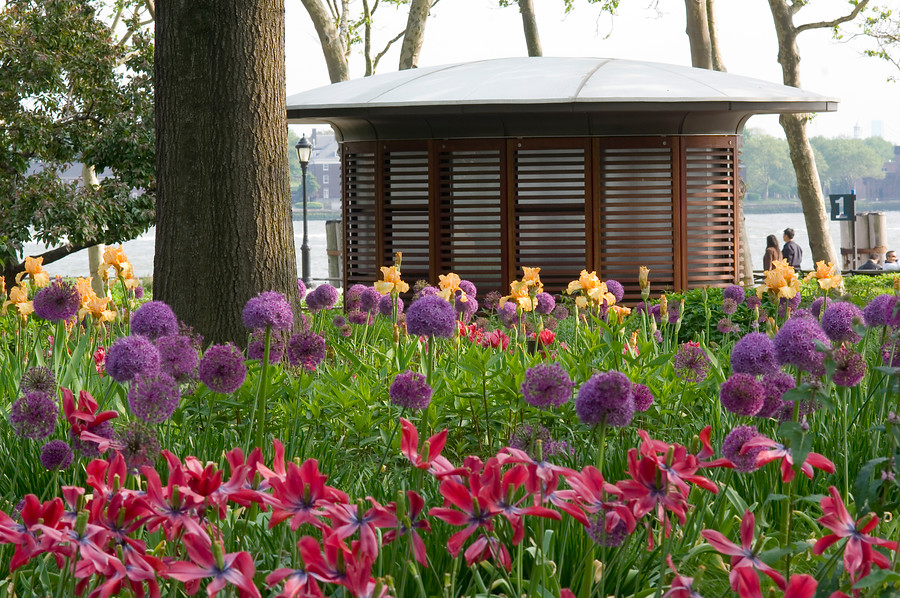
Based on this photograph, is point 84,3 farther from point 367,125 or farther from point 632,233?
point 632,233

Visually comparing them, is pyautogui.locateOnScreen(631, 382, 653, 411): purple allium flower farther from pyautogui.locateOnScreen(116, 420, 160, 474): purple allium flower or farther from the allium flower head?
pyautogui.locateOnScreen(116, 420, 160, 474): purple allium flower

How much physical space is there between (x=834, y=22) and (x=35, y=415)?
68.8 ft

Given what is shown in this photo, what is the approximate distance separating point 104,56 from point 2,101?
67.7 inches

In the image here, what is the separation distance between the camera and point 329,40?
20.3 meters

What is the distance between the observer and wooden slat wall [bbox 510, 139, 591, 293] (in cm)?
1186

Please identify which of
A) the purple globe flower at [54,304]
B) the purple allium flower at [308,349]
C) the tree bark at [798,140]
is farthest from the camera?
the tree bark at [798,140]

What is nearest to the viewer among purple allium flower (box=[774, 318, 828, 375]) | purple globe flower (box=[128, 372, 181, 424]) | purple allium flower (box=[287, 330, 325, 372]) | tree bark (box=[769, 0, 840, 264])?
purple globe flower (box=[128, 372, 181, 424])

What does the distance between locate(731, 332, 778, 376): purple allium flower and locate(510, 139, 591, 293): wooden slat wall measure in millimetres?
9025

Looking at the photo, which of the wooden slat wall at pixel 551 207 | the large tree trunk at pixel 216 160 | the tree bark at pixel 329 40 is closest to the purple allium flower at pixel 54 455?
the large tree trunk at pixel 216 160

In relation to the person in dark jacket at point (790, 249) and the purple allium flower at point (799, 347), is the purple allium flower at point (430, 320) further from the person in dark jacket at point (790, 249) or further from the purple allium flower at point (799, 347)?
the person in dark jacket at point (790, 249)

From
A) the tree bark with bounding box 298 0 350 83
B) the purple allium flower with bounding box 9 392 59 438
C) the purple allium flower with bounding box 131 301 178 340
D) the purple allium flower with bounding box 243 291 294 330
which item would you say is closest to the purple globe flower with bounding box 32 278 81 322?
the purple allium flower with bounding box 131 301 178 340

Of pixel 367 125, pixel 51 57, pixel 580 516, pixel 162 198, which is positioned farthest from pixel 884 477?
pixel 51 57

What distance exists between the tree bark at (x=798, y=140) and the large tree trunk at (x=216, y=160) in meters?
15.9

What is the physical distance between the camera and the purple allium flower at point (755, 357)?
2.80 meters
